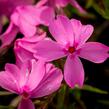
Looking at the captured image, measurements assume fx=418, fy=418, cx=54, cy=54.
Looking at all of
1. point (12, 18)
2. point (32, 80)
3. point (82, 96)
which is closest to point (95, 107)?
point (82, 96)

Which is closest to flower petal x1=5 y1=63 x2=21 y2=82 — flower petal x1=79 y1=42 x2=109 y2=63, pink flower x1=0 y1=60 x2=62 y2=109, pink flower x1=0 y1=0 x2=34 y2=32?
pink flower x1=0 y1=60 x2=62 y2=109

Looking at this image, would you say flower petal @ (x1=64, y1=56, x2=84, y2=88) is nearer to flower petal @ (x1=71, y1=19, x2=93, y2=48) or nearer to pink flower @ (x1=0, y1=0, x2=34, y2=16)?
flower petal @ (x1=71, y1=19, x2=93, y2=48)

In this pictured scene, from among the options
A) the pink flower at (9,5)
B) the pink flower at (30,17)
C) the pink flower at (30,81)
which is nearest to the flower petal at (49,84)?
the pink flower at (30,81)

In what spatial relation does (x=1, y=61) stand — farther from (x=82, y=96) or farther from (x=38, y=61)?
(x=82, y=96)

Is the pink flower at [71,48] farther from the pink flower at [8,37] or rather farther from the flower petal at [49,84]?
the pink flower at [8,37]

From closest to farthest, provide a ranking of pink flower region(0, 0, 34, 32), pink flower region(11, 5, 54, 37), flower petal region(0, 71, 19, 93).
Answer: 1. flower petal region(0, 71, 19, 93)
2. pink flower region(11, 5, 54, 37)
3. pink flower region(0, 0, 34, 32)

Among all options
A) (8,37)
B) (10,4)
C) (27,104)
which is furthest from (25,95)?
(10,4)
